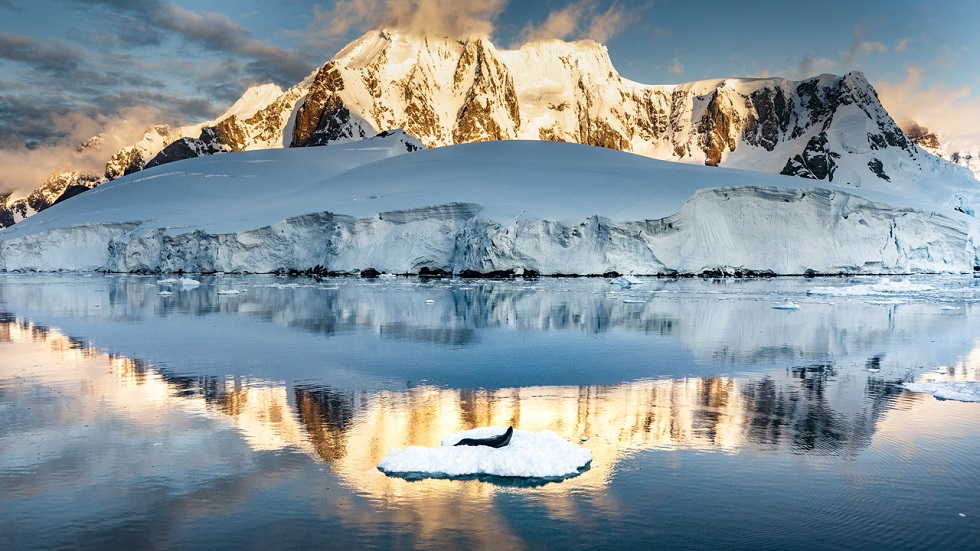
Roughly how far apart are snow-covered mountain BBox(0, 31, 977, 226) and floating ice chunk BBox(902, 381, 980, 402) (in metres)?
110

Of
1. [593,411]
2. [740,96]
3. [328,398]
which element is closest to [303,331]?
[328,398]

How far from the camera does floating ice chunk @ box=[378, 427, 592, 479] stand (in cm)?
529

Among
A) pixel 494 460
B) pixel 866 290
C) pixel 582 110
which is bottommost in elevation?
pixel 494 460

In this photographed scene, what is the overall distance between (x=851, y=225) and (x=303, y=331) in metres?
33.6

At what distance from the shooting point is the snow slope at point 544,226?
3503cm

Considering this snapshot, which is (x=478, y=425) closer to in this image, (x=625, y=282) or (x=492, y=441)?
(x=492, y=441)

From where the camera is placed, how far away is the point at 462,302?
803 inches

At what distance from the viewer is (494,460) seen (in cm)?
541

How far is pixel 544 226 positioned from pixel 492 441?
28826 millimetres

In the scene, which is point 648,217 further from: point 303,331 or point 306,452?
point 306,452

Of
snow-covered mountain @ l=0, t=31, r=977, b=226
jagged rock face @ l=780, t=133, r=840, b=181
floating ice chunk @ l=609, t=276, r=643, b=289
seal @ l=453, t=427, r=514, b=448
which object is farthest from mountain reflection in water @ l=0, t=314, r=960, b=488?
jagged rock face @ l=780, t=133, r=840, b=181

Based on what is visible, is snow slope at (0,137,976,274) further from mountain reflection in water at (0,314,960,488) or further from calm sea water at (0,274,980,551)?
mountain reflection in water at (0,314,960,488)

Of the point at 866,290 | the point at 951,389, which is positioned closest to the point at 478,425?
the point at 951,389

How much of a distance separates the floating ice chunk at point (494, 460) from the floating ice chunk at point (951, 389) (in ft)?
15.4
